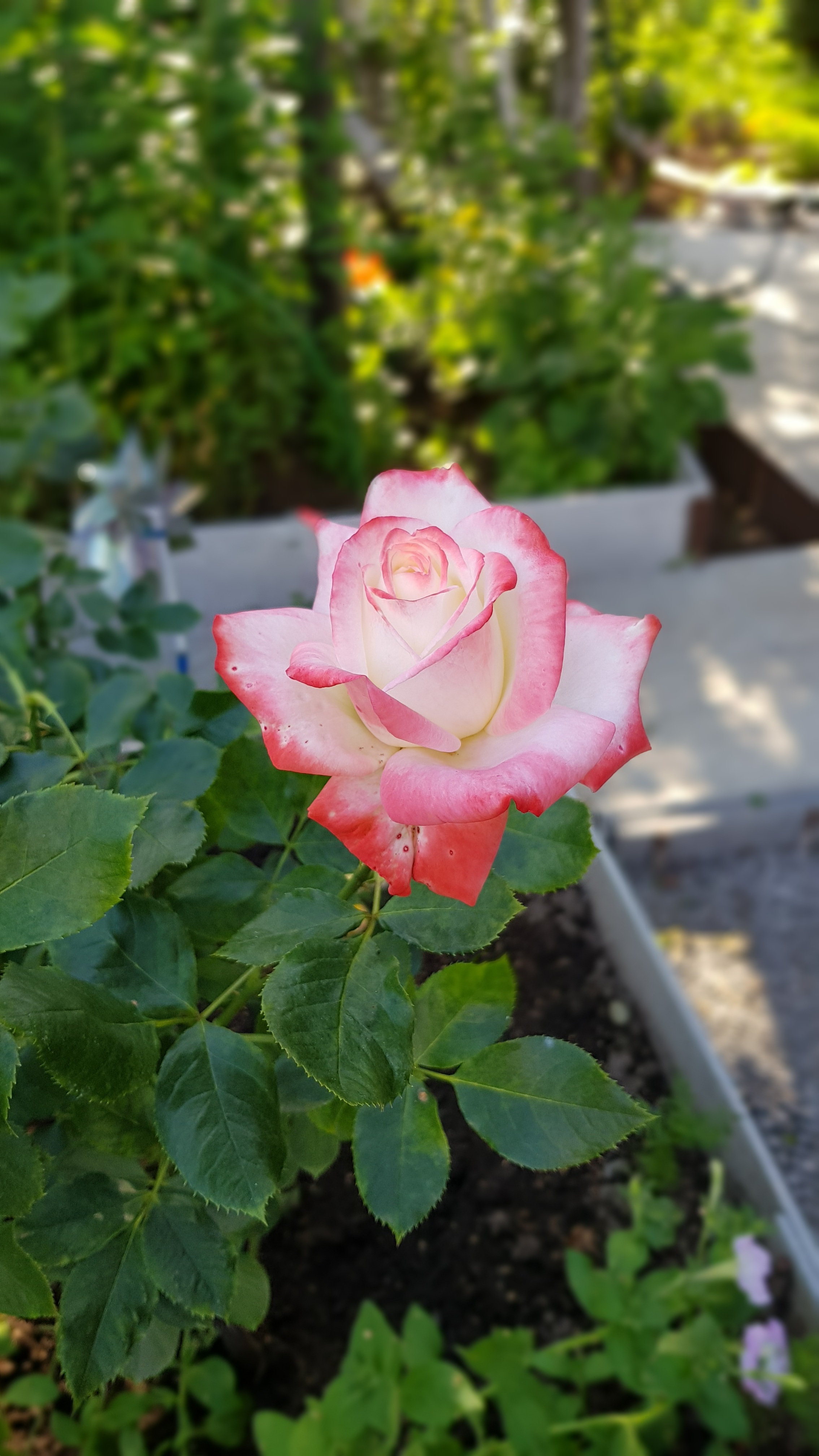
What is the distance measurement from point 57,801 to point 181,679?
0.83 feet

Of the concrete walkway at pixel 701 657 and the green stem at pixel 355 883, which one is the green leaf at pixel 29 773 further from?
the concrete walkway at pixel 701 657

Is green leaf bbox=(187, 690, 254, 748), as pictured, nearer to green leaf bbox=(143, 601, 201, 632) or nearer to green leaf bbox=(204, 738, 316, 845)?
green leaf bbox=(204, 738, 316, 845)

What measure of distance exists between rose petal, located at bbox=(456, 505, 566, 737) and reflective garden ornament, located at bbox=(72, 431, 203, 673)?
576mm

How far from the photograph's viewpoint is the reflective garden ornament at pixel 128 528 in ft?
3.27

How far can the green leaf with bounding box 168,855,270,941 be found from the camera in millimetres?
457

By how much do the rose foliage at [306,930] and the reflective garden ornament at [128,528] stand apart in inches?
19.2

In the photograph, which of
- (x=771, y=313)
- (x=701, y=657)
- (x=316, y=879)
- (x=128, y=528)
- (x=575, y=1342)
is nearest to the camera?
(x=316, y=879)

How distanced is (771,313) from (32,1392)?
3.76m

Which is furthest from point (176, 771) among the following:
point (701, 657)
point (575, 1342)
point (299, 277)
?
point (299, 277)

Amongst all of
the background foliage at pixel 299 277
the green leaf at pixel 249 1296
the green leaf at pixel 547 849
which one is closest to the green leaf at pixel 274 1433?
the green leaf at pixel 249 1296

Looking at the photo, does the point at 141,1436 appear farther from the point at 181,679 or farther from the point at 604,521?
the point at 604,521

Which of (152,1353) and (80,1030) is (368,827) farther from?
(152,1353)

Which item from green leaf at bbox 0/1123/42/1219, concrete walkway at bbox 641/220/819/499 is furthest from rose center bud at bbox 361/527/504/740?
concrete walkway at bbox 641/220/819/499

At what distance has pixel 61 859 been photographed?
369mm
